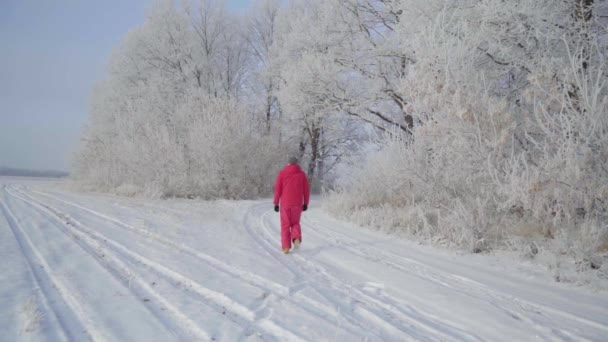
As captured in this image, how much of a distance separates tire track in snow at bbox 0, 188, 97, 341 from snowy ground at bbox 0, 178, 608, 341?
14 mm

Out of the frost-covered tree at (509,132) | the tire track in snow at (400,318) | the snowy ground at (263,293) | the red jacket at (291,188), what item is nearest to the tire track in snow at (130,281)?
the snowy ground at (263,293)

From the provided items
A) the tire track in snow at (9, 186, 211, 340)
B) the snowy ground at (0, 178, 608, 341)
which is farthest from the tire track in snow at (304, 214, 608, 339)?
the tire track in snow at (9, 186, 211, 340)

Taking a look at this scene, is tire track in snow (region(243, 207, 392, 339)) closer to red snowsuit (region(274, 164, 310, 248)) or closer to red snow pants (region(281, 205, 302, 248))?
red snow pants (region(281, 205, 302, 248))

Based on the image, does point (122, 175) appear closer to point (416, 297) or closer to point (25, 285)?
point (25, 285)

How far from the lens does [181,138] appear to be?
628 inches

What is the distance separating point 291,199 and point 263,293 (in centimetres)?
225

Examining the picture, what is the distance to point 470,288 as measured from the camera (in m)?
3.56

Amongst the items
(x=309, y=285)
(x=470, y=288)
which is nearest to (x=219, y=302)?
(x=309, y=285)

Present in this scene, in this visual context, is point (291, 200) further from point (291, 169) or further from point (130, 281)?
point (130, 281)

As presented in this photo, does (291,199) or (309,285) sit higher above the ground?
(291,199)

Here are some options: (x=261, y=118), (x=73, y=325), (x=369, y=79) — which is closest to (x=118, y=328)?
(x=73, y=325)

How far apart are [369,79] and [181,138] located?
996 centimetres

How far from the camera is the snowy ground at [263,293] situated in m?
2.35

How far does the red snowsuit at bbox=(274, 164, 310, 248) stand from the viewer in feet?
16.5
